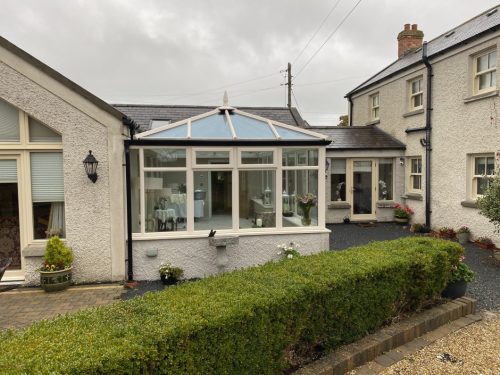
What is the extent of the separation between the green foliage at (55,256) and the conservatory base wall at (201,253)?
1.32 metres

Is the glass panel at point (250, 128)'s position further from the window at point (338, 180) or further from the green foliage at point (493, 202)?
the window at point (338, 180)

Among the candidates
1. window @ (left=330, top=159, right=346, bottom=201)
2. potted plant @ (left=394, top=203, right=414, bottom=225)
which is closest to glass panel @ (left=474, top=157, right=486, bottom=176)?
potted plant @ (left=394, top=203, right=414, bottom=225)

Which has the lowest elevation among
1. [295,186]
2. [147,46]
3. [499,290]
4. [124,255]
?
[499,290]

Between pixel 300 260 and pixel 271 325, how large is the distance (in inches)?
59.8

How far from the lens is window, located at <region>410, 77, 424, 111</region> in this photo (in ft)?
41.3

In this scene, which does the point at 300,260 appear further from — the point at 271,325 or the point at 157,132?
the point at 157,132

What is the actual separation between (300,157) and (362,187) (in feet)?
22.5

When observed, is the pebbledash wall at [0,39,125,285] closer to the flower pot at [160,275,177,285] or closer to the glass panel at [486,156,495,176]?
the flower pot at [160,275,177,285]

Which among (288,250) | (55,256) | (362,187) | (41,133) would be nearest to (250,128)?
(288,250)

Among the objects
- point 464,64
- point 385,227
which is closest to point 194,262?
point 385,227

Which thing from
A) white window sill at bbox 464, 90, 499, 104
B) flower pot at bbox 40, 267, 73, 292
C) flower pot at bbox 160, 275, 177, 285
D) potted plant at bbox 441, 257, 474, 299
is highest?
white window sill at bbox 464, 90, 499, 104

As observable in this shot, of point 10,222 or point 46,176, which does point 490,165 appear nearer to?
point 46,176

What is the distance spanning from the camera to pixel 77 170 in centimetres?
682

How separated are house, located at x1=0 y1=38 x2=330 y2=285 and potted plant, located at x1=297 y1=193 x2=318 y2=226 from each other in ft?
0.09
